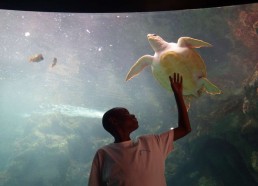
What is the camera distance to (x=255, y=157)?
8.09m

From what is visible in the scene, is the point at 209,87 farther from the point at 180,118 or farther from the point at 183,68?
the point at 180,118

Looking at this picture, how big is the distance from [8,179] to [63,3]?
17447 mm

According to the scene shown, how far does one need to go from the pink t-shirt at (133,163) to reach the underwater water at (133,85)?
6068 millimetres

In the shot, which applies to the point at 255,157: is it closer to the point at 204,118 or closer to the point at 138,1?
the point at 204,118

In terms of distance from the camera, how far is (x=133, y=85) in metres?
20.8

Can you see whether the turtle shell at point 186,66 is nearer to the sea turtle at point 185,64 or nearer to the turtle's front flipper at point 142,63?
the sea turtle at point 185,64

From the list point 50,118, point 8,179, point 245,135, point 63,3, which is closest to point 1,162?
point 50,118

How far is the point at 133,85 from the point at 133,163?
19.0m

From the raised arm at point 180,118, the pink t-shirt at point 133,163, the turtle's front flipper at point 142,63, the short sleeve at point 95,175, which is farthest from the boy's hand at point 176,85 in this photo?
the turtle's front flipper at point 142,63

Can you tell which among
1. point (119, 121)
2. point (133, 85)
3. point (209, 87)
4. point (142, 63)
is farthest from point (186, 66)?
point (133, 85)

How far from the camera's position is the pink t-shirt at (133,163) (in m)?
1.85

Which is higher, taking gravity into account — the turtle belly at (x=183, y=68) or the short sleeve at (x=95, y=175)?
the turtle belly at (x=183, y=68)

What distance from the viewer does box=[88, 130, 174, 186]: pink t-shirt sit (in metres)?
1.85

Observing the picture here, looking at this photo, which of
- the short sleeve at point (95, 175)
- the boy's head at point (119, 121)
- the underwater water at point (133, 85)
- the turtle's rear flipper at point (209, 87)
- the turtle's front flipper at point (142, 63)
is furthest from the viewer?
the underwater water at point (133, 85)
